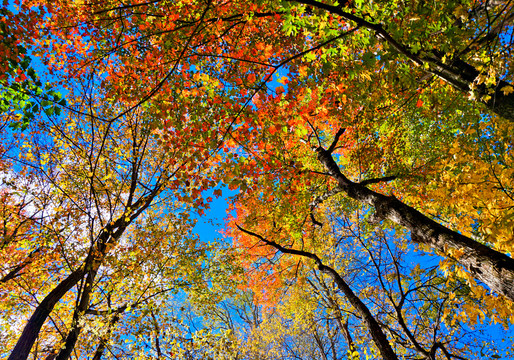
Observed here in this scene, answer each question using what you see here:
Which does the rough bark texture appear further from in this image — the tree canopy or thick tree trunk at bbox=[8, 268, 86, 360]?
thick tree trunk at bbox=[8, 268, 86, 360]

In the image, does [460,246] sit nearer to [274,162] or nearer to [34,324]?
[274,162]

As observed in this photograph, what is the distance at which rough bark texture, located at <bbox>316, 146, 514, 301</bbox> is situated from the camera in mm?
3137

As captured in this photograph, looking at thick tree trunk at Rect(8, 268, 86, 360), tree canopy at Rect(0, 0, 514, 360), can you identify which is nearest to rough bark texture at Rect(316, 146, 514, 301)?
tree canopy at Rect(0, 0, 514, 360)

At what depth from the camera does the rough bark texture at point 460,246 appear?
3.14 meters

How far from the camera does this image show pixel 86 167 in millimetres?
8672

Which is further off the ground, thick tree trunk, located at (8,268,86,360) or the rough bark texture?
the rough bark texture

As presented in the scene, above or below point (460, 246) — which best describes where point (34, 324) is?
below

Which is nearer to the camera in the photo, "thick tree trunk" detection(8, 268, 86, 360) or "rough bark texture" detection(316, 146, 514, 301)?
"rough bark texture" detection(316, 146, 514, 301)

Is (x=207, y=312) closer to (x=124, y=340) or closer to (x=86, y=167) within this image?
(x=124, y=340)

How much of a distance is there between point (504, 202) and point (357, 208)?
787 cm

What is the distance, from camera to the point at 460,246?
3.63 meters

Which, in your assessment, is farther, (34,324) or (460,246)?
(34,324)

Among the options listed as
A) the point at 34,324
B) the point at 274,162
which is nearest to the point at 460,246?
the point at 274,162

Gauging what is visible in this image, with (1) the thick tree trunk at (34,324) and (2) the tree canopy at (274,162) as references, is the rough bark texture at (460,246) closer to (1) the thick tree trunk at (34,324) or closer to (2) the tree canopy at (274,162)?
(2) the tree canopy at (274,162)
